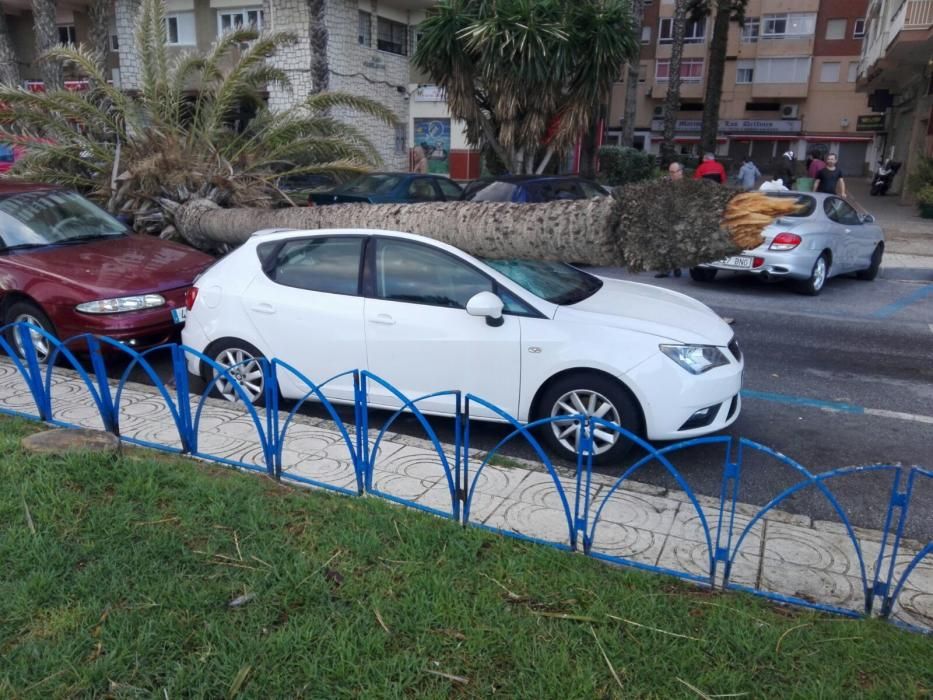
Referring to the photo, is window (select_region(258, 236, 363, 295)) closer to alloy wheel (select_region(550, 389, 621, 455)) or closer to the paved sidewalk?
the paved sidewalk

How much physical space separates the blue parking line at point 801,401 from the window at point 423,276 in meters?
2.89

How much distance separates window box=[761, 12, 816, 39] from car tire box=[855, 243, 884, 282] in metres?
40.8

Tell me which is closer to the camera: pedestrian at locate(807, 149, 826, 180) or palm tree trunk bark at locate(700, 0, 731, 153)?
pedestrian at locate(807, 149, 826, 180)

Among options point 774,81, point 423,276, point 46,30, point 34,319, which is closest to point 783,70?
point 774,81

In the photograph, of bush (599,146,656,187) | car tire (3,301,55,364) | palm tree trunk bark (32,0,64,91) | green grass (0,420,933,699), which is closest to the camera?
green grass (0,420,933,699)

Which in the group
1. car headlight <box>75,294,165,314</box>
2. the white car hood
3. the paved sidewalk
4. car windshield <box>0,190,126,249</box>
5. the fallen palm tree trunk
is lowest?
the paved sidewalk

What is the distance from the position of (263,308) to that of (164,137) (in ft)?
18.8

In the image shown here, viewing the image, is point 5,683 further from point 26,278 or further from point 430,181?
point 430,181

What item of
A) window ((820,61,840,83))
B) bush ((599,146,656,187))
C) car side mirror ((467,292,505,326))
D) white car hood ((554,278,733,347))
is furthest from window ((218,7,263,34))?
window ((820,61,840,83))

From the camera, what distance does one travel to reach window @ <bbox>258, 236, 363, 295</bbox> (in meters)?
5.70

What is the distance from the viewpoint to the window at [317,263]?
18.7 feet

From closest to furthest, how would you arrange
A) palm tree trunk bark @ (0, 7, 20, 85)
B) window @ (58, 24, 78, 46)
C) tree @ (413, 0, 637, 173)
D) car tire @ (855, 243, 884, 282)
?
car tire @ (855, 243, 884, 282)
tree @ (413, 0, 637, 173)
palm tree trunk bark @ (0, 7, 20, 85)
window @ (58, 24, 78, 46)

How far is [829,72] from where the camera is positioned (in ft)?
156

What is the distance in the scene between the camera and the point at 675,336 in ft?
16.6
